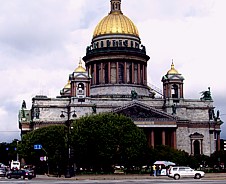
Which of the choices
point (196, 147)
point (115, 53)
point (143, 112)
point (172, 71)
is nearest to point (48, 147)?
point (143, 112)

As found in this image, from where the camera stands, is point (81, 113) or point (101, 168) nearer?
point (101, 168)

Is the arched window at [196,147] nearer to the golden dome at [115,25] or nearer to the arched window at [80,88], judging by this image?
the arched window at [80,88]

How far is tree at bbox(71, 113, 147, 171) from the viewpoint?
309ft

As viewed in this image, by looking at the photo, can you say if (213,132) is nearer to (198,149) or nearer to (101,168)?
(198,149)

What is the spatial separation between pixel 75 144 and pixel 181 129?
51.2 m

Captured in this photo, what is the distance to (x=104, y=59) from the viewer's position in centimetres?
15375

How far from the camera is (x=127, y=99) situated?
143625 mm

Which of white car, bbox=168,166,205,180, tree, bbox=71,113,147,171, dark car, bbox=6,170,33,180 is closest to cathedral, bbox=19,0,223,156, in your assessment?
tree, bbox=71,113,147,171

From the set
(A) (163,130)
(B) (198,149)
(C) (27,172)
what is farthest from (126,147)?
(B) (198,149)

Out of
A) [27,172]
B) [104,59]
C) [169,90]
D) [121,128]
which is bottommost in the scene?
Result: [27,172]

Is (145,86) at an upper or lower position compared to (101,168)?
upper

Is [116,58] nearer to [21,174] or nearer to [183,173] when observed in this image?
[21,174]

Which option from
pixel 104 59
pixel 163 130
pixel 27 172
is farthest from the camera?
pixel 104 59

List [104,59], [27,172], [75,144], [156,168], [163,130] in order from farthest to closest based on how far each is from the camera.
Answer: [104,59], [163,130], [75,144], [156,168], [27,172]
